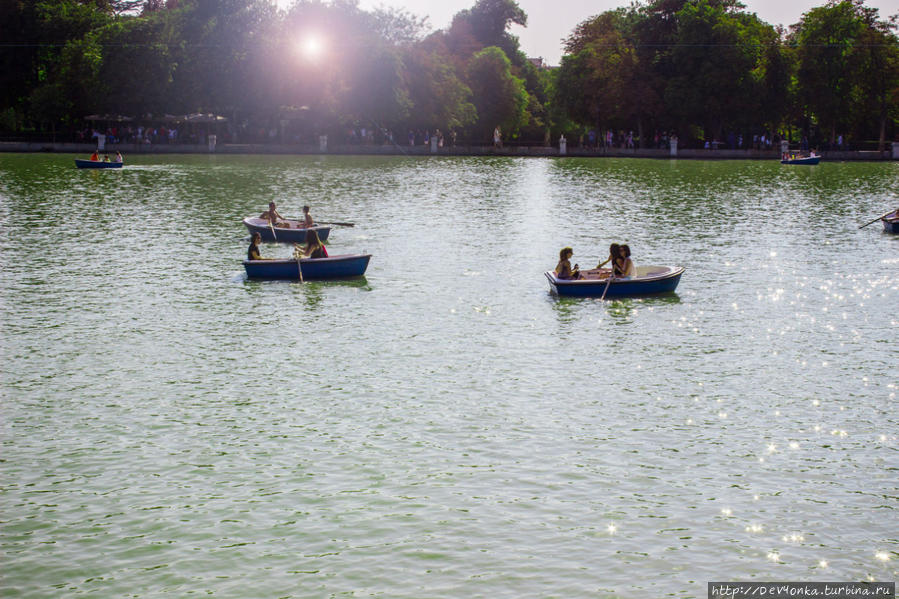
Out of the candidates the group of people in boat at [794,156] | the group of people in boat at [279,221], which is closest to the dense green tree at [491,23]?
the group of people in boat at [794,156]

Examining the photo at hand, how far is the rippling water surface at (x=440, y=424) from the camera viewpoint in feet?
36.0

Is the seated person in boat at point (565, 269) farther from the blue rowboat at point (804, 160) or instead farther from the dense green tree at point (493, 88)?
the dense green tree at point (493, 88)

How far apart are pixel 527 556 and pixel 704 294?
1605 cm

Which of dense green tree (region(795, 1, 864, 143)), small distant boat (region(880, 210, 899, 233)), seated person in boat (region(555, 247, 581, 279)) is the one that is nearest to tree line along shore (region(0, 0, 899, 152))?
dense green tree (region(795, 1, 864, 143))

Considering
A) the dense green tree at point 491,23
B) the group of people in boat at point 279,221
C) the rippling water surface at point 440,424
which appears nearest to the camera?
the rippling water surface at point 440,424

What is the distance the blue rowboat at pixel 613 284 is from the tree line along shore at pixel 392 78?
67515 millimetres

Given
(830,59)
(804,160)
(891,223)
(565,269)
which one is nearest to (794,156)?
(804,160)

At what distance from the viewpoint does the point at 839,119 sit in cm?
9375

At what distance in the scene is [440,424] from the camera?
1536 cm

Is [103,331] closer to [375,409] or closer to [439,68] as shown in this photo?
[375,409]

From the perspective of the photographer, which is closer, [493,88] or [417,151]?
[417,151]

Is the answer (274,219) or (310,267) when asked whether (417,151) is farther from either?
(310,267)

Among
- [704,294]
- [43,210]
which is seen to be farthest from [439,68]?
[704,294]

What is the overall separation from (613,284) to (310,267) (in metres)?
7.93
